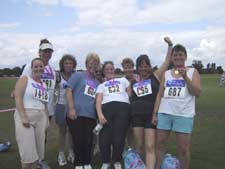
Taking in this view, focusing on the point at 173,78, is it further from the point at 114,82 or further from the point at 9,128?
the point at 9,128

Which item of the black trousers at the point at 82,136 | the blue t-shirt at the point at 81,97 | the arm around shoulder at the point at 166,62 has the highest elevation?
the arm around shoulder at the point at 166,62

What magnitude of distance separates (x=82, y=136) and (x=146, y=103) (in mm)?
1155

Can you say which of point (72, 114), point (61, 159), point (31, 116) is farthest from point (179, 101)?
point (61, 159)

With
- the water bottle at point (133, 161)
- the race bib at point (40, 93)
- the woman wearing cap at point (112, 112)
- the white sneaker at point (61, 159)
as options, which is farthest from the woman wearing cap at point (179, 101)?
the white sneaker at point (61, 159)

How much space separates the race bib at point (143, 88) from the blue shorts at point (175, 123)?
410 millimetres

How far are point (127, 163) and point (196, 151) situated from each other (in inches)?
87.6

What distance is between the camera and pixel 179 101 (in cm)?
511

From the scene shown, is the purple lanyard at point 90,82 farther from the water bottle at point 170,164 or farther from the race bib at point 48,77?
the water bottle at point 170,164

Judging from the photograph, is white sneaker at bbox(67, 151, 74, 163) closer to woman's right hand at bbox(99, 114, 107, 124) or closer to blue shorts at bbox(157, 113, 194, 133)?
woman's right hand at bbox(99, 114, 107, 124)

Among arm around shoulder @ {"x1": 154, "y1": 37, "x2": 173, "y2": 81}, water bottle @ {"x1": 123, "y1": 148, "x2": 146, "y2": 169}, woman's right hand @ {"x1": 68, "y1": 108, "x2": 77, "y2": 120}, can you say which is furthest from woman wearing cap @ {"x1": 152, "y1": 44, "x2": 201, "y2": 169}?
woman's right hand @ {"x1": 68, "y1": 108, "x2": 77, "y2": 120}

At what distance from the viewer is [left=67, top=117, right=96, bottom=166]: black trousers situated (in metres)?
5.86

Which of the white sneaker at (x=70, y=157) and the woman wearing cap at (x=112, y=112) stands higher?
the woman wearing cap at (x=112, y=112)

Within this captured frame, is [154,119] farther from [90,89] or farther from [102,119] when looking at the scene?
[90,89]

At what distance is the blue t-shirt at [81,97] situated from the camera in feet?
19.1
